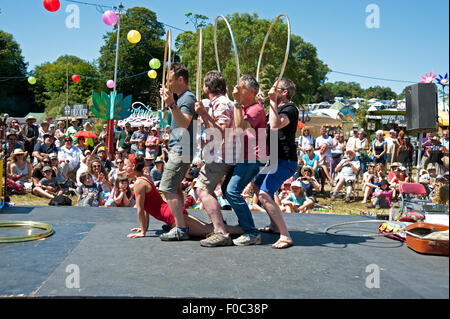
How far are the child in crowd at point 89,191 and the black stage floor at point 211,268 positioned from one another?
288cm

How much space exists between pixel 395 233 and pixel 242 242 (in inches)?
63.9

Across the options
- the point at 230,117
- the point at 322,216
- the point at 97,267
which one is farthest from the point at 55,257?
the point at 322,216

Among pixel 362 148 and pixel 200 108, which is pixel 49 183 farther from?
pixel 362 148

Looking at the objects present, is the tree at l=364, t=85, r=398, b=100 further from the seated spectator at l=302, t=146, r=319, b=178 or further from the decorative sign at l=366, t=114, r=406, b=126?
the seated spectator at l=302, t=146, r=319, b=178

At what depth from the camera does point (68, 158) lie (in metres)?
10.3

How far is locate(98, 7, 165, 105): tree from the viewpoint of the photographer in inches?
1634

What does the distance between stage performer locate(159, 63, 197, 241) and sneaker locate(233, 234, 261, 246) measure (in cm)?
55

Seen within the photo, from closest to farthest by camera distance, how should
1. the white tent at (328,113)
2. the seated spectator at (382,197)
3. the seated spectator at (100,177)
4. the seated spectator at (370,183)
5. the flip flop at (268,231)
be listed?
the flip flop at (268,231), the seated spectator at (100,177), the seated spectator at (382,197), the seated spectator at (370,183), the white tent at (328,113)

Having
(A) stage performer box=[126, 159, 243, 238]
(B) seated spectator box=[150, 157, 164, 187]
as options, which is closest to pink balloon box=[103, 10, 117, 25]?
(B) seated spectator box=[150, 157, 164, 187]

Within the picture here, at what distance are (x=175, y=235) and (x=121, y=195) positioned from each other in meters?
3.23

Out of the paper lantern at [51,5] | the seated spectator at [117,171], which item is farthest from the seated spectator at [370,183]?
the paper lantern at [51,5]

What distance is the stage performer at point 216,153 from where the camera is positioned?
3.96 metres

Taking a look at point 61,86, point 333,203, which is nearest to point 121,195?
point 333,203

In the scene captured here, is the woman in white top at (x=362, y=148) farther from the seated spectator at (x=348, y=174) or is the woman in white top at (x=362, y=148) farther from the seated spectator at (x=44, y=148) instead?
the seated spectator at (x=44, y=148)
